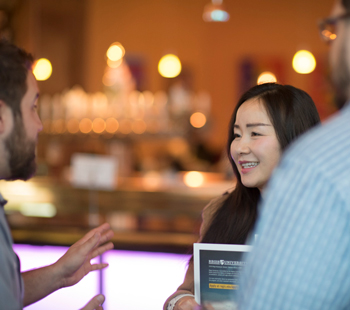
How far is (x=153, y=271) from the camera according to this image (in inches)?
66.2

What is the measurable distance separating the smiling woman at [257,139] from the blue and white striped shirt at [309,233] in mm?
651

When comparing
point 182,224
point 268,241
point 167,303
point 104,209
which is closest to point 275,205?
point 268,241

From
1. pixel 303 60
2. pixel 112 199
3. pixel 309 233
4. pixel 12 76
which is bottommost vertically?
pixel 112 199

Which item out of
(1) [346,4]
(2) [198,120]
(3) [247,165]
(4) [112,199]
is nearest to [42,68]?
(2) [198,120]

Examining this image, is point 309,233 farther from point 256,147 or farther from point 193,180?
point 193,180

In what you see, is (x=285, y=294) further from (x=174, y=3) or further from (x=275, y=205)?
(x=174, y=3)

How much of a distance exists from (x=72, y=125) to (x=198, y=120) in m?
1.50

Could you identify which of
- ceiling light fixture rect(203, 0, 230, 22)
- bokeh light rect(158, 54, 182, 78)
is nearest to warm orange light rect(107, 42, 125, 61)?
bokeh light rect(158, 54, 182, 78)

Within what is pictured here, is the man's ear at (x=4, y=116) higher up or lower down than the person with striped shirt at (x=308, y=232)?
higher up

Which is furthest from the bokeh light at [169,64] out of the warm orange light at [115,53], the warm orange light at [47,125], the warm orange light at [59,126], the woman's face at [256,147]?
the woman's face at [256,147]

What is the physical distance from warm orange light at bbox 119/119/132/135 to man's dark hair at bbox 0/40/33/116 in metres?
3.46

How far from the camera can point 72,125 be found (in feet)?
16.1

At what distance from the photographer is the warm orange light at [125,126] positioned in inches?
185

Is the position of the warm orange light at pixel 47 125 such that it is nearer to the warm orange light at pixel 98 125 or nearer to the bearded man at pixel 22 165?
the warm orange light at pixel 98 125
